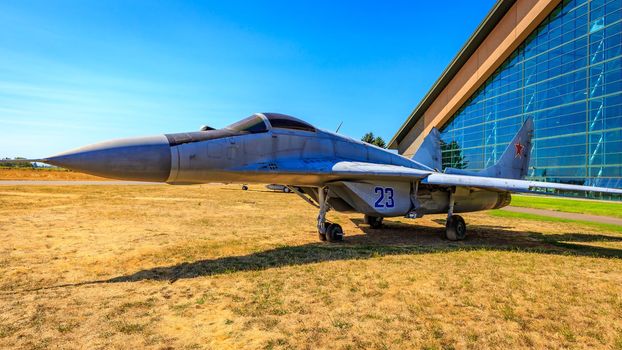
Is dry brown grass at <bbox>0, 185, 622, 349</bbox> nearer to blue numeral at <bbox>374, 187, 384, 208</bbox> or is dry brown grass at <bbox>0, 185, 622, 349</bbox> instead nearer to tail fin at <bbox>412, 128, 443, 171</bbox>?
blue numeral at <bbox>374, 187, 384, 208</bbox>

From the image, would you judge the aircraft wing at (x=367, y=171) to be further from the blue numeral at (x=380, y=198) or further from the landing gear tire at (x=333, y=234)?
the landing gear tire at (x=333, y=234)

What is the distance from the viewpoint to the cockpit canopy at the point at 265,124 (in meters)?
8.55

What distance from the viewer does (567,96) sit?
1323 inches

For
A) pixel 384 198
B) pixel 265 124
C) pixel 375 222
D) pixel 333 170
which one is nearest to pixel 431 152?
pixel 375 222

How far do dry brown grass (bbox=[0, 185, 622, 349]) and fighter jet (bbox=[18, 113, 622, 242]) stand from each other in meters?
1.31

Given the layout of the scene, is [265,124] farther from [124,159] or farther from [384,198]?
[384,198]

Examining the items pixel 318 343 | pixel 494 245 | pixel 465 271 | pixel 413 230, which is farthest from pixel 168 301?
pixel 413 230

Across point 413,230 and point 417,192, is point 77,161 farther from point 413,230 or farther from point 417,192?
point 413,230

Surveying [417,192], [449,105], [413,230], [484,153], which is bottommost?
[413,230]

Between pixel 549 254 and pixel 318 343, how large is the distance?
761cm

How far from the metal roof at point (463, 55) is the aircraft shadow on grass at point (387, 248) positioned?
37897 millimetres

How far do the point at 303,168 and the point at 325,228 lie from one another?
2.25 meters

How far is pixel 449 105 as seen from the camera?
Result: 51.0m

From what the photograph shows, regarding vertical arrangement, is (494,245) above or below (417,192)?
below
